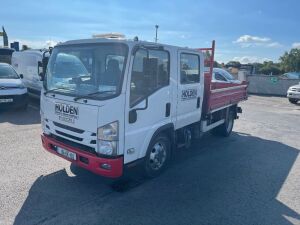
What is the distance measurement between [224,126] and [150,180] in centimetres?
386

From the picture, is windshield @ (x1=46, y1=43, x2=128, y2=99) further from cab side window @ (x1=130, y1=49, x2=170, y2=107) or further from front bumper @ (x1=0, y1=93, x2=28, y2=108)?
front bumper @ (x1=0, y1=93, x2=28, y2=108)

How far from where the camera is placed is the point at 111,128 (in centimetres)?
383

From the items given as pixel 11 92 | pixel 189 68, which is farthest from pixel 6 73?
pixel 189 68

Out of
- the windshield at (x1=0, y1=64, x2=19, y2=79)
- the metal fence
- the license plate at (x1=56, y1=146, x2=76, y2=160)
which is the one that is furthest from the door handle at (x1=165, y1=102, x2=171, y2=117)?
the metal fence

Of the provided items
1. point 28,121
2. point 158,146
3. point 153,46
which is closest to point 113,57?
point 153,46

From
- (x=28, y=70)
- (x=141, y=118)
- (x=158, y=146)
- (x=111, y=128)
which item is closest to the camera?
(x=111, y=128)

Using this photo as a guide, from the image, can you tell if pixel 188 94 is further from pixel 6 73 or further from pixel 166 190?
pixel 6 73

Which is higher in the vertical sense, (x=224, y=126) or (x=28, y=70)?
(x=28, y=70)

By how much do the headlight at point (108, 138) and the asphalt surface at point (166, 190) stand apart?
80cm

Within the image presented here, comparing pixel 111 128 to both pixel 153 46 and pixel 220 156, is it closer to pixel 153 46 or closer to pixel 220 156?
pixel 153 46

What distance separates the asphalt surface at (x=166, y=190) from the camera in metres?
3.72

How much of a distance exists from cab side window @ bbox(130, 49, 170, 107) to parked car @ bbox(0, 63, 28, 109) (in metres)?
6.70

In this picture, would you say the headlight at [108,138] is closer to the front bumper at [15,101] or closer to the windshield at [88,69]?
the windshield at [88,69]

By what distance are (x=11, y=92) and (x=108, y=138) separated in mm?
6761
